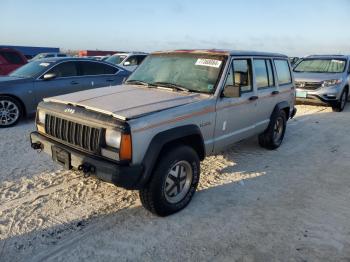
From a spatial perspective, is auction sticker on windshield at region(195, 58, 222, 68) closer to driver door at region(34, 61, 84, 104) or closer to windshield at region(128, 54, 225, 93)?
windshield at region(128, 54, 225, 93)

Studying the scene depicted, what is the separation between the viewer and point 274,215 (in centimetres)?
396

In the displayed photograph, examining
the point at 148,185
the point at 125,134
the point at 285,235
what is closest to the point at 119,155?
the point at 125,134

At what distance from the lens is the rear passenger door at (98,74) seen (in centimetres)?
865

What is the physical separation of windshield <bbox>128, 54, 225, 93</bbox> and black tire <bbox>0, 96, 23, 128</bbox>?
3.87 m

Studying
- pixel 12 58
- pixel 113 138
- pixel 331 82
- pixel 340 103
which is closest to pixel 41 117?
pixel 113 138

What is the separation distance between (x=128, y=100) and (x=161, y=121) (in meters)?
0.59

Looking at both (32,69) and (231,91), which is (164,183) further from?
(32,69)

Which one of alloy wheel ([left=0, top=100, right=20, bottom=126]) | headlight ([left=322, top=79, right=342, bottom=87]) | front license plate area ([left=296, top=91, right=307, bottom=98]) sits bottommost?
alloy wheel ([left=0, top=100, right=20, bottom=126])

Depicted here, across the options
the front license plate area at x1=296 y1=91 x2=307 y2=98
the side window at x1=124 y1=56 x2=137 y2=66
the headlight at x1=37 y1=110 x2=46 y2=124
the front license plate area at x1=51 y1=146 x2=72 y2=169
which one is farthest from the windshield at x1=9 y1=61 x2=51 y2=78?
the front license plate area at x1=296 y1=91 x2=307 y2=98

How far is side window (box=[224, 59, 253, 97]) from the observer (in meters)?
4.32

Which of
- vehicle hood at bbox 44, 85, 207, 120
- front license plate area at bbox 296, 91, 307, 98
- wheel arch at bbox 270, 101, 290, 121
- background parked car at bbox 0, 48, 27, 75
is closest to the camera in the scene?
vehicle hood at bbox 44, 85, 207, 120

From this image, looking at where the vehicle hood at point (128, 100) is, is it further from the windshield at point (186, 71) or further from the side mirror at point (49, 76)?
the side mirror at point (49, 76)

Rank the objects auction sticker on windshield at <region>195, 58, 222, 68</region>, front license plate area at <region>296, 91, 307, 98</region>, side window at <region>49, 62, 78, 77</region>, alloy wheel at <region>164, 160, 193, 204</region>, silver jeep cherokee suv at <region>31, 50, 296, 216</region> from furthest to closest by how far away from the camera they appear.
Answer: front license plate area at <region>296, 91, 307, 98</region>, side window at <region>49, 62, 78, 77</region>, auction sticker on windshield at <region>195, 58, 222, 68</region>, alloy wheel at <region>164, 160, 193, 204</region>, silver jeep cherokee suv at <region>31, 50, 296, 216</region>

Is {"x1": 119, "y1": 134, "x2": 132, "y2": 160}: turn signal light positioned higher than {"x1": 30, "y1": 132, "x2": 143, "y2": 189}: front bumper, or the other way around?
{"x1": 119, "y1": 134, "x2": 132, "y2": 160}: turn signal light
